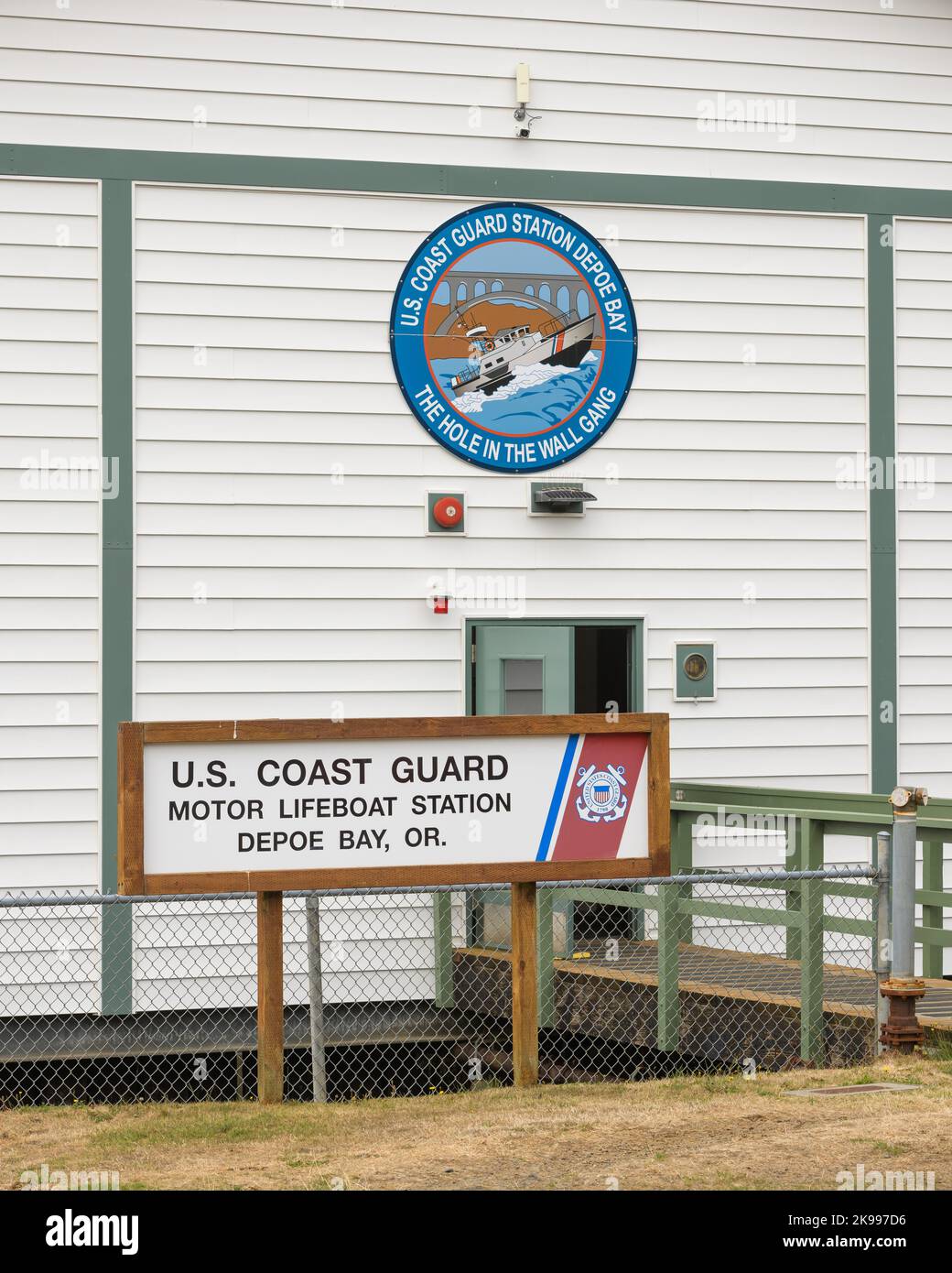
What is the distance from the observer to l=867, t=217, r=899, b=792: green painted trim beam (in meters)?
11.3

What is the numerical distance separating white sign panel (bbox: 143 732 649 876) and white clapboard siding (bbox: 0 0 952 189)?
480cm

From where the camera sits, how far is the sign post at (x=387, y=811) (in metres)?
7.12

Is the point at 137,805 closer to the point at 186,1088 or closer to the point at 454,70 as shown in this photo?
the point at 186,1088

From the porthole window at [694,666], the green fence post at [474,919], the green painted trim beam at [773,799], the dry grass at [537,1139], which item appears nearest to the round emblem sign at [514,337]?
the porthole window at [694,666]

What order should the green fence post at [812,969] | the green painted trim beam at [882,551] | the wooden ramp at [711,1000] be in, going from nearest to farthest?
the green fence post at [812,969] < the wooden ramp at [711,1000] < the green painted trim beam at [882,551]

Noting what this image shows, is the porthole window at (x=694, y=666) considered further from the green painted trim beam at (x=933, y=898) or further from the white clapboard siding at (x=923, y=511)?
the green painted trim beam at (x=933, y=898)

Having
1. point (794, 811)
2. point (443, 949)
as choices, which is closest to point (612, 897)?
point (794, 811)

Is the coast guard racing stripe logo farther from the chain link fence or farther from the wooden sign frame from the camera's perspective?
the chain link fence

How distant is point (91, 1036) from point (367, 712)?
8.54 ft

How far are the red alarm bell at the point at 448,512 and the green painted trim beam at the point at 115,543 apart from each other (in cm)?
193

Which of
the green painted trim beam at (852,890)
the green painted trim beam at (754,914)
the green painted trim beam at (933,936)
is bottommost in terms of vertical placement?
the green painted trim beam at (933,936)

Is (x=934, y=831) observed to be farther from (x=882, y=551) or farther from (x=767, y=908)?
(x=882, y=551)

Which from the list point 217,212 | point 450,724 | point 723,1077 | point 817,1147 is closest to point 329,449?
point 217,212

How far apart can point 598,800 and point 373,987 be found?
3290mm
